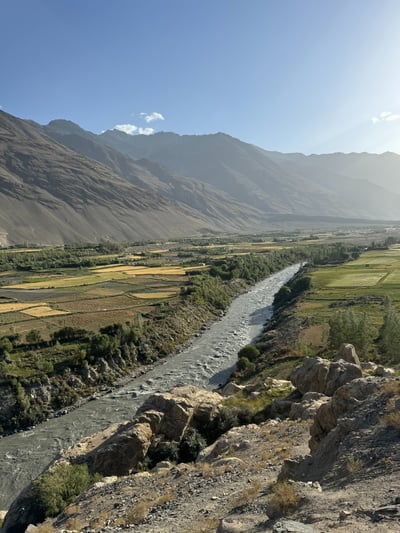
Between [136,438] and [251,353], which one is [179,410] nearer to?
[136,438]

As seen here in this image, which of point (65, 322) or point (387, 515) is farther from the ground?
point (387, 515)

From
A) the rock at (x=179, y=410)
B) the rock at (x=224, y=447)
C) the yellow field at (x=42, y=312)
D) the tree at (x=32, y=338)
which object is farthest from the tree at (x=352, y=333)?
the yellow field at (x=42, y=312)

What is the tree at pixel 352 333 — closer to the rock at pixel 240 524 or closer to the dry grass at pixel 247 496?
the dry grass at pixel 247 496

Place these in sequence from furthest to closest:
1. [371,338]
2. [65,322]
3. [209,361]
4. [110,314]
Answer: [110,314] → [65,322] → [209,361] → [371,338]

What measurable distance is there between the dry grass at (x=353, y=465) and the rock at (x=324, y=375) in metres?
16.0

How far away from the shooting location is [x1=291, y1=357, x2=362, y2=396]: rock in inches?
1164

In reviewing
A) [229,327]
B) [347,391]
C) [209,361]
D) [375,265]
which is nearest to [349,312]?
[209,361]

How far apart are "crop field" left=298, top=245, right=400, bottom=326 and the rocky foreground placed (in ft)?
124

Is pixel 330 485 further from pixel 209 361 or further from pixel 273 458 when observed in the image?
pixel 209 361

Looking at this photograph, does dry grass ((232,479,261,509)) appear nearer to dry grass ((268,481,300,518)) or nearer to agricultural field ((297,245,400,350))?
dry grass ((268,481,300,518))

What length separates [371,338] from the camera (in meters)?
51.6

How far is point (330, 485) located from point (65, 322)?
200 ft

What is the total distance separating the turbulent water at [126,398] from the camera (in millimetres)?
34812

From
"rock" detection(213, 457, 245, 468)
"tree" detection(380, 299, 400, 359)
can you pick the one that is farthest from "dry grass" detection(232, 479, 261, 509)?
"tree" detection(380, 299, 400, 359)
